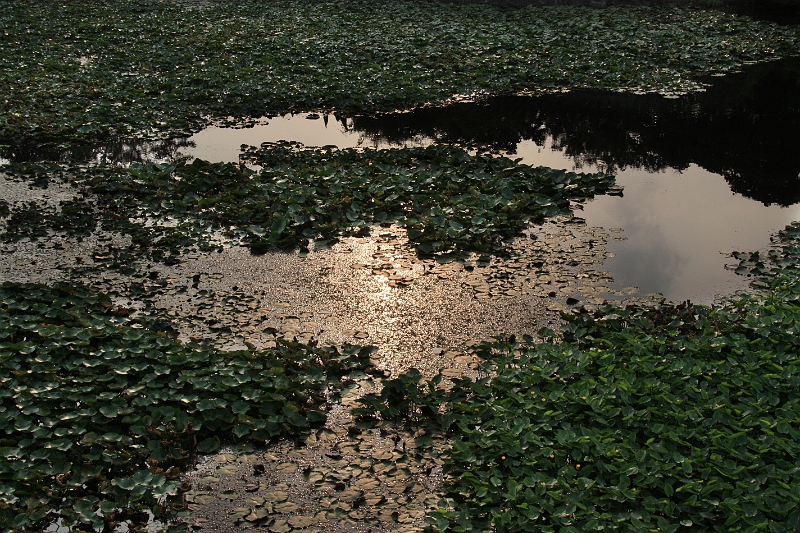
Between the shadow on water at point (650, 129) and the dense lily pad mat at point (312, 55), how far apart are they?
582 mm

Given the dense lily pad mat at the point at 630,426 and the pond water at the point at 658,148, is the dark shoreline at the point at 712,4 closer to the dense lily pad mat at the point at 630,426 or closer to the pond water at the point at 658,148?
the pond water at the point at 658,148

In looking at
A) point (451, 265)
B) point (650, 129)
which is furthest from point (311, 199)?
point (650, 129)

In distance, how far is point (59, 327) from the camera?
212 inches

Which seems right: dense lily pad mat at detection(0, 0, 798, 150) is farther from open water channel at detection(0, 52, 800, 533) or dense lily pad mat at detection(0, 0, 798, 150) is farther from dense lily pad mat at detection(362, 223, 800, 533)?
dense lily pad mat at detection(362, 223, 800, 533)

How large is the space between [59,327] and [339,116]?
235 inches

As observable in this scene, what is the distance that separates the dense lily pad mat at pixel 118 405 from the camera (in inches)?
162

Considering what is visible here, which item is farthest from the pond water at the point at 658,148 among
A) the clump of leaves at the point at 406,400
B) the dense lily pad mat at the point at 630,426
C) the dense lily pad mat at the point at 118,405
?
the dense lily pad mat at the point at 118,405

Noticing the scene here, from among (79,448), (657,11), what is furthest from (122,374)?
(657,11)

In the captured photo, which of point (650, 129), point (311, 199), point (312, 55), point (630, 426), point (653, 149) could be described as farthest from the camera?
point (312, 55)

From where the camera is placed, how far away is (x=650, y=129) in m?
10.3

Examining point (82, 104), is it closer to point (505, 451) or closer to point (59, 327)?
point (59, 327)

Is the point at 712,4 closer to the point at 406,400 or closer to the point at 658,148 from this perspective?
the point at 658,148

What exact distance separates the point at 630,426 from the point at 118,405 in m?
2.99

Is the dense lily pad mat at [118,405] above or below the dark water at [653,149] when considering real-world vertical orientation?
below
